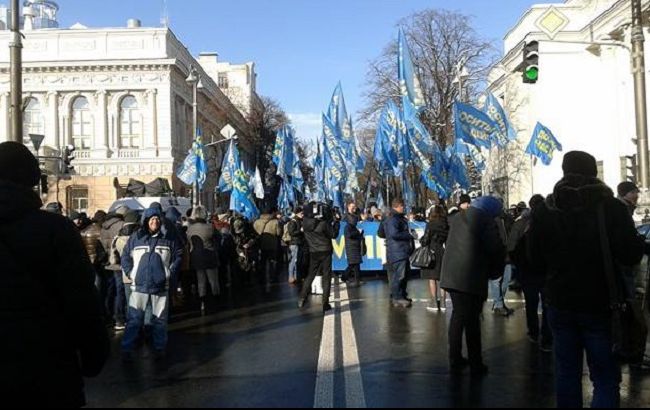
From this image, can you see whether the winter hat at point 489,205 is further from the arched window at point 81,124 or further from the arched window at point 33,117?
the arched window at point 33,117

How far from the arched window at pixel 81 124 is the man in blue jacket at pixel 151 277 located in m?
51.3

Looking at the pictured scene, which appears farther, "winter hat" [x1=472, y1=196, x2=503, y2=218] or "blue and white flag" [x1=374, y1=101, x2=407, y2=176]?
"blue and white flag" [x1=374, y1=101, x2=407, y2=176]

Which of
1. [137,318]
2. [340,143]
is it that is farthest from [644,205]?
[340,143]

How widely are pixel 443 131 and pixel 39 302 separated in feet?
132

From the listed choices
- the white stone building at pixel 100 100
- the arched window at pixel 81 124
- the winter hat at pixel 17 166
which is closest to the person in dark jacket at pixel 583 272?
the winter hat at pixel 17 166

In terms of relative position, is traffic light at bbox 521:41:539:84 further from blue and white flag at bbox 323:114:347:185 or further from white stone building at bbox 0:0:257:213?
white stone building at bbox 0:0:257:213

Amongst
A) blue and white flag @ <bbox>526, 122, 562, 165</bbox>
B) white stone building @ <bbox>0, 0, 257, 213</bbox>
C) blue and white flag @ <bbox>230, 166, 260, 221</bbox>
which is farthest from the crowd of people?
white stone building @ <bbox>0, 0, 257, 213</bbox>

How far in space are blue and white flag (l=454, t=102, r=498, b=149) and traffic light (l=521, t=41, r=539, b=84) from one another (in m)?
5.73

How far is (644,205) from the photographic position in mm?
14852

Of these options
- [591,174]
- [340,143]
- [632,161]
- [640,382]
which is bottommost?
[640,382]

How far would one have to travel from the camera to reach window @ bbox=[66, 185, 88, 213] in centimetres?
5512

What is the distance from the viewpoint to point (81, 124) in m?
56.6

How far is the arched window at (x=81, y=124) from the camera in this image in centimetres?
5653

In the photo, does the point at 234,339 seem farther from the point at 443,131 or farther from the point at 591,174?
the point at 443,131
